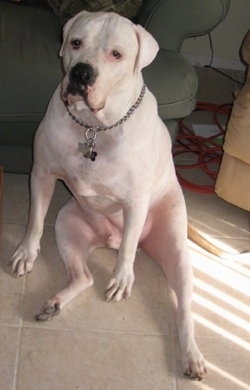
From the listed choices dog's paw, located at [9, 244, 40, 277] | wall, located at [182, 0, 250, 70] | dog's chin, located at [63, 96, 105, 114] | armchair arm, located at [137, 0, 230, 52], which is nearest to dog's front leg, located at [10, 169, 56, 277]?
dog's paw, located at [9, 244, 40, 277]

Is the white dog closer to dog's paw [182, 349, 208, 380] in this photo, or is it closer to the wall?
dog's paw [182, 349, 208, 380]

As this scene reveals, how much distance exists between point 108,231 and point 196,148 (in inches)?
36.3

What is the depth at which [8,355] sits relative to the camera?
6.26ft

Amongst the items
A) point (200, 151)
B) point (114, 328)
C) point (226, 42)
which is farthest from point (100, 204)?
point (226, 42)

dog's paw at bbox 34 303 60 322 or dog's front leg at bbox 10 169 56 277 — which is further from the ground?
dog's front leg at bbox 10 169 56 277

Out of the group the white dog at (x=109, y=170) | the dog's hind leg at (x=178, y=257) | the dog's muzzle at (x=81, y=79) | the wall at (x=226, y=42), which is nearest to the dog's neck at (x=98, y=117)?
the white dog at (x=109, y=170)

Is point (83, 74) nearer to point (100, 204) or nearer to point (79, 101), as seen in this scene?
point (79, 101)

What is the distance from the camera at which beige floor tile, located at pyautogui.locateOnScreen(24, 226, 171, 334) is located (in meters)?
2.06

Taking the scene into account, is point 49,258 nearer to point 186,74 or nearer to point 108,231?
point 108,231

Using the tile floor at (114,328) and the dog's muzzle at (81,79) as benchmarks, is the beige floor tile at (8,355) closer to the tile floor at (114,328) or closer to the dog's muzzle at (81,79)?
the tile floor at (114,328)

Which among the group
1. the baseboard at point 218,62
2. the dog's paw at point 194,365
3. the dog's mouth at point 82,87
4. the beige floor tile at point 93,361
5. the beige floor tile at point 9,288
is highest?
the dog's mouth at point 82,87

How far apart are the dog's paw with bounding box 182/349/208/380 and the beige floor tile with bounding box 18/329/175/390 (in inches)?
2.0

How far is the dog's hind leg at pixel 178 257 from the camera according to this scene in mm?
1942

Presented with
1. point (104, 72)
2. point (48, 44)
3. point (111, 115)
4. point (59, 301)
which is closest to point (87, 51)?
point (104, 72)
